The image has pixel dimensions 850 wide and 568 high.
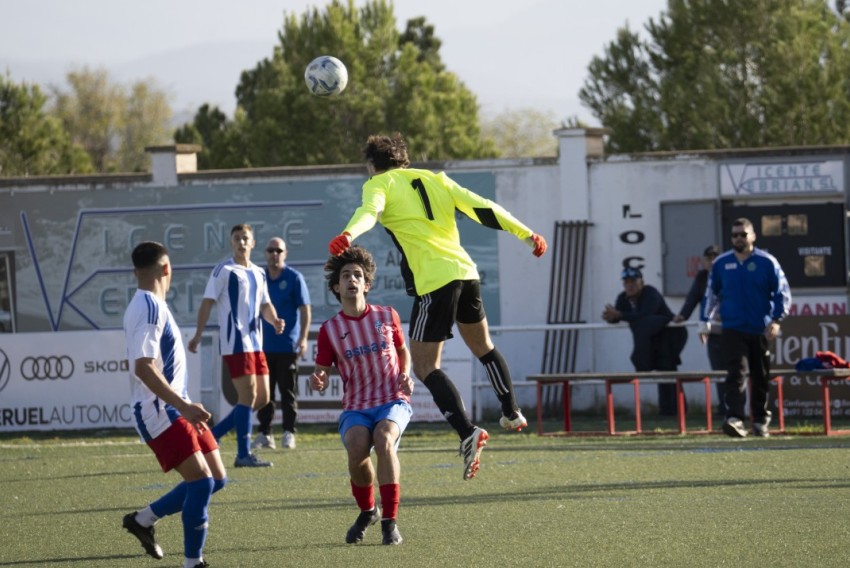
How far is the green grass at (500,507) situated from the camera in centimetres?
809

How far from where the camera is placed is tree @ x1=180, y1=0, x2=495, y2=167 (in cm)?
4138

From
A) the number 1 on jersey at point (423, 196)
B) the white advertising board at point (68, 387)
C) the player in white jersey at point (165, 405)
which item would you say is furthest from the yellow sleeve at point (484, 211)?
the white advertising board at point (68, 387)

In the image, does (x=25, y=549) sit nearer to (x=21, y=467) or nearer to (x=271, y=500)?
(x=271, y=500)

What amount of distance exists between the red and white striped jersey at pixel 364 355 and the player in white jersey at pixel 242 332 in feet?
15.4

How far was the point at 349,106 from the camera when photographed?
1638 inches

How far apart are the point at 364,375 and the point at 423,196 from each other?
1.50m

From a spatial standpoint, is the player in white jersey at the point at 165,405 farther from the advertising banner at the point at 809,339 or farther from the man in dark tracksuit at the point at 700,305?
the advertising banner at the point at 809,339

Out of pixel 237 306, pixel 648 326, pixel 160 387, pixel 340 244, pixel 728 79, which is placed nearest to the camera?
pixel 160 387

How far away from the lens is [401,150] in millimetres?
9922

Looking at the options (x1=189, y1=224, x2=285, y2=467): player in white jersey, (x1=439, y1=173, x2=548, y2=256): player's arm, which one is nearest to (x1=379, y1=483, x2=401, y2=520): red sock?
(x1=439, y1=173, x2=548, y2=256): player's arm

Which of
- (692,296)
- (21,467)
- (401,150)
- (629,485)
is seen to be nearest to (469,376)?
(692,296)

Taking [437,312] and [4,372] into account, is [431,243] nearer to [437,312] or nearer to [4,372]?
[437,312]

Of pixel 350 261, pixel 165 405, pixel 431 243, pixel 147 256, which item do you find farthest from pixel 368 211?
pixel 165 405

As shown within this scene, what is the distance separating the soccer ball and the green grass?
3.30 meters
